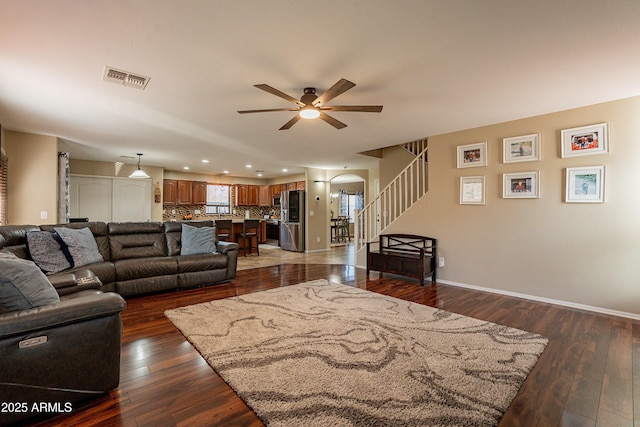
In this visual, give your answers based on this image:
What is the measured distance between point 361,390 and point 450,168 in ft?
12.3

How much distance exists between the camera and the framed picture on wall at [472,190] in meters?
4.15

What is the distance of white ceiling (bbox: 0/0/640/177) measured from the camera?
1.77m

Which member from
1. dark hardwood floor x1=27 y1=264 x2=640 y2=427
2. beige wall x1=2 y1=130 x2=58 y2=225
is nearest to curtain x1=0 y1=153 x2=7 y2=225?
beige wall x1=2 y1=130 x2=58 y2=225

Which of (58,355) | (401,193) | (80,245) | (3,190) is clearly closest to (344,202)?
(401,193)

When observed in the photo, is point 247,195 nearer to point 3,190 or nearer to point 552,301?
point 3,190

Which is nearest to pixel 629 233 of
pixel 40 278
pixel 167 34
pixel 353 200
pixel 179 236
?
pixel 167 34

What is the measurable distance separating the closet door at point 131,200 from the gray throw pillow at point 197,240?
423 centimetres

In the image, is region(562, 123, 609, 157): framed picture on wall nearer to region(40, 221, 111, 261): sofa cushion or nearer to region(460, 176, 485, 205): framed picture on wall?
region(460, 176, 485, 205): framed picture on wall

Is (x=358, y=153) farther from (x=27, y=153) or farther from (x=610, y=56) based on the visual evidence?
(x=27, y=153)

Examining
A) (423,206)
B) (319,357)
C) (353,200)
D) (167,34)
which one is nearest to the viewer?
(167,34)

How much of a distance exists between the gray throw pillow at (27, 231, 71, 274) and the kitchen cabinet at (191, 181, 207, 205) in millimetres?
5887

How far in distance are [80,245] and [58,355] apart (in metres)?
2.47

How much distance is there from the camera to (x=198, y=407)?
5.38 ft

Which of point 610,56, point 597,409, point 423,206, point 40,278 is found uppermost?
point 610,56
